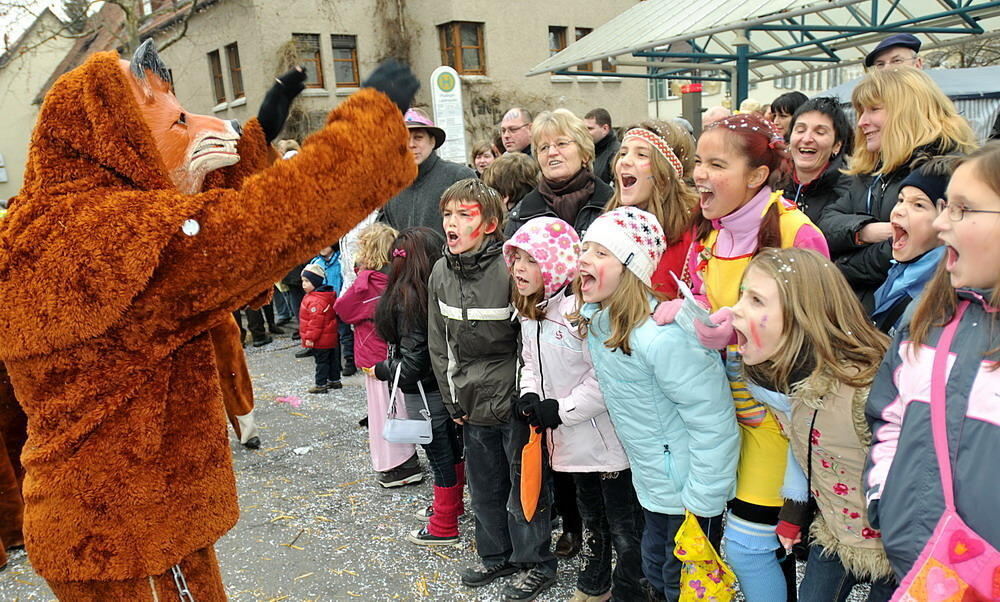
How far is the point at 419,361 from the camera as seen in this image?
11.9 ft

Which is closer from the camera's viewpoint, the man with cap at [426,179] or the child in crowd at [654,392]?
the child in crowd at [654,392]

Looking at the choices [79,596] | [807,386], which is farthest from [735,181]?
[79,596]

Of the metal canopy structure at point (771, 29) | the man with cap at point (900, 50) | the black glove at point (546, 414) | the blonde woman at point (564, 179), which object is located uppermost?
the metal canopy structure at point (771, 29)

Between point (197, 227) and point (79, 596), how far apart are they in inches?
41.7

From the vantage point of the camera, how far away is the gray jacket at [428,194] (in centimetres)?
498

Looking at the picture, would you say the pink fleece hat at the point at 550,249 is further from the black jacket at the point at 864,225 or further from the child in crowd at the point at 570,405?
the black jacket at the point at 864,225

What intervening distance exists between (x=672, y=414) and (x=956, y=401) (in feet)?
3.46

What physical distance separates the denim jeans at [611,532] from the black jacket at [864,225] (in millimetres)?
1321

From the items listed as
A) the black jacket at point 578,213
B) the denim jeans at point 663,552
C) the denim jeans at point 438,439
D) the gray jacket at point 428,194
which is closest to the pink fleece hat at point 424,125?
the gray jacket at point 428,194

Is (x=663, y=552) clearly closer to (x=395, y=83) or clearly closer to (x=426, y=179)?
(x=395, y=83)

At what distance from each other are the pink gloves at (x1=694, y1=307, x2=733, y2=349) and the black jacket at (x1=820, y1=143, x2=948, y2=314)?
3.35ft

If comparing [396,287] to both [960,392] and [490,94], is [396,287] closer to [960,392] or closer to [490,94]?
[960,392]

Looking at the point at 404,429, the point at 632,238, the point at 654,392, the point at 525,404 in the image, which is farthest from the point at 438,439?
the point at 632,238

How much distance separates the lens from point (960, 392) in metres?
1.62
